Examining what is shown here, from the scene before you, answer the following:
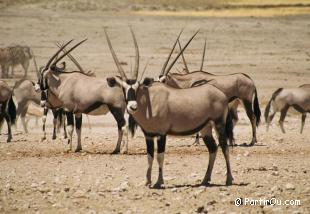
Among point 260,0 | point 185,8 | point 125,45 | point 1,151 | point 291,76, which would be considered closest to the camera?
point 1,151

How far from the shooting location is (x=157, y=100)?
11289mm

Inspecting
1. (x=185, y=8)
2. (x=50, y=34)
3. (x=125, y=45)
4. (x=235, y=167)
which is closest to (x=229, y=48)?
(x=125, y=45)

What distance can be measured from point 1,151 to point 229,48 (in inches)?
899

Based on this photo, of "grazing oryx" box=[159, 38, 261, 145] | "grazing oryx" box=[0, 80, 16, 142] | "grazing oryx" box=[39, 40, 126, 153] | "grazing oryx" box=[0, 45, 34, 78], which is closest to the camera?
"grazing oryx" box=[39, 40, 126, 153]

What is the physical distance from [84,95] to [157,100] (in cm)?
394

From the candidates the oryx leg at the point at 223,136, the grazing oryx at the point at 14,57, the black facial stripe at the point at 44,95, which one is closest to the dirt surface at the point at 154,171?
the oryx leg at the point at 223,136

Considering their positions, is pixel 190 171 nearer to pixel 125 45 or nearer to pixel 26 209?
pixel 26 209

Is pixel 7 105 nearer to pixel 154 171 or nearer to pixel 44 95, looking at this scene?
pixel 44 95

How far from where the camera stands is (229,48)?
37562mm

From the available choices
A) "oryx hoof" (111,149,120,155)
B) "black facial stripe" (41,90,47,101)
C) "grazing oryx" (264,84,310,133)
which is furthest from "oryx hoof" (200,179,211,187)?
"grazing oryx" (264,84,310,133)

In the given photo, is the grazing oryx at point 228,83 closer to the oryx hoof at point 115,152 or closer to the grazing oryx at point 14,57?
the oryx hoof at point 115,152

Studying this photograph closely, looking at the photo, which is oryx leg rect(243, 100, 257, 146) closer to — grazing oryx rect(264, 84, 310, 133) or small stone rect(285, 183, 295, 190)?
grazing oryx rect(264, 84, 310, 133)

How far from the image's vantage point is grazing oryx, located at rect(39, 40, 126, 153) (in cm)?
1492

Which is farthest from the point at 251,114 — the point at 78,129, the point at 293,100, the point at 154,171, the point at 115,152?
the point at 154,171
